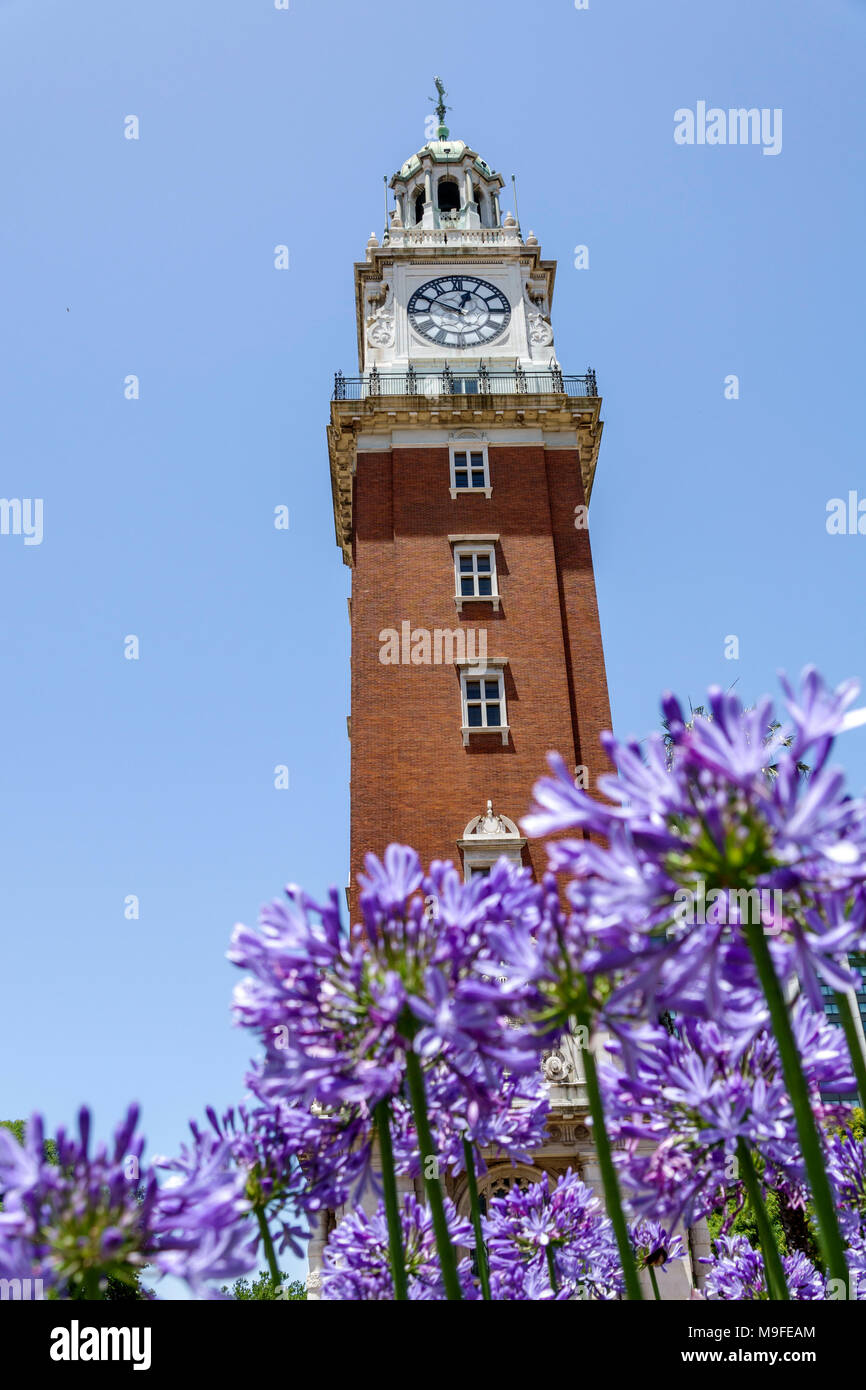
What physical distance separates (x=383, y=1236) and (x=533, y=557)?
88.3ft

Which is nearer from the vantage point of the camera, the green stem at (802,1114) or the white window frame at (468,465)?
the green stem at (802,1114)

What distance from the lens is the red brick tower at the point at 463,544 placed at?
28312 mm

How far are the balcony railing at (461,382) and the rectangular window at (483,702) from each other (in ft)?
31.8

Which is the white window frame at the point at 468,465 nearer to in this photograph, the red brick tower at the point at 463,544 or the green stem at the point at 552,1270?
the red brick tower at the point at 463,544

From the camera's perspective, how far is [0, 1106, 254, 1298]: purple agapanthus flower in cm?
276

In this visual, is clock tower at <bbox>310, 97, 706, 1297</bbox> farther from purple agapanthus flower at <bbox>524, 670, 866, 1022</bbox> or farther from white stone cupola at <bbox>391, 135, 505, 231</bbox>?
purple agapanthus flower at <bbox>524, 670, 866, 1022</bbox>

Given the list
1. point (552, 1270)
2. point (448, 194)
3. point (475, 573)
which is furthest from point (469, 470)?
point (552, 1270)

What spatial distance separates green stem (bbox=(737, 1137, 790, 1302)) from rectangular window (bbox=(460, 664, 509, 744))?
80.0ft

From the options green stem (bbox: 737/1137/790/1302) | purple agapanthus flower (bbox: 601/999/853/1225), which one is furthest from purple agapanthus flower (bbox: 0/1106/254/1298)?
green stem (bbox: 737/1137/790/1302)

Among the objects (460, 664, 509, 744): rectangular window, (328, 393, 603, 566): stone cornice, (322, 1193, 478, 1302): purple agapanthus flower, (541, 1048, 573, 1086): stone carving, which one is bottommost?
(322, 1193, 478, 1302): purple agapanthus flower

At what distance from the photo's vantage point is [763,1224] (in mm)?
4258

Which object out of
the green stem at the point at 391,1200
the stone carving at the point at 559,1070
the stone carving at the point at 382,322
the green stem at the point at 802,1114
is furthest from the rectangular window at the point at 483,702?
the green stem at the point at 802,1114

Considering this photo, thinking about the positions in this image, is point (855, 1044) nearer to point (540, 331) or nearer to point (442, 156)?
point (540, 331)
